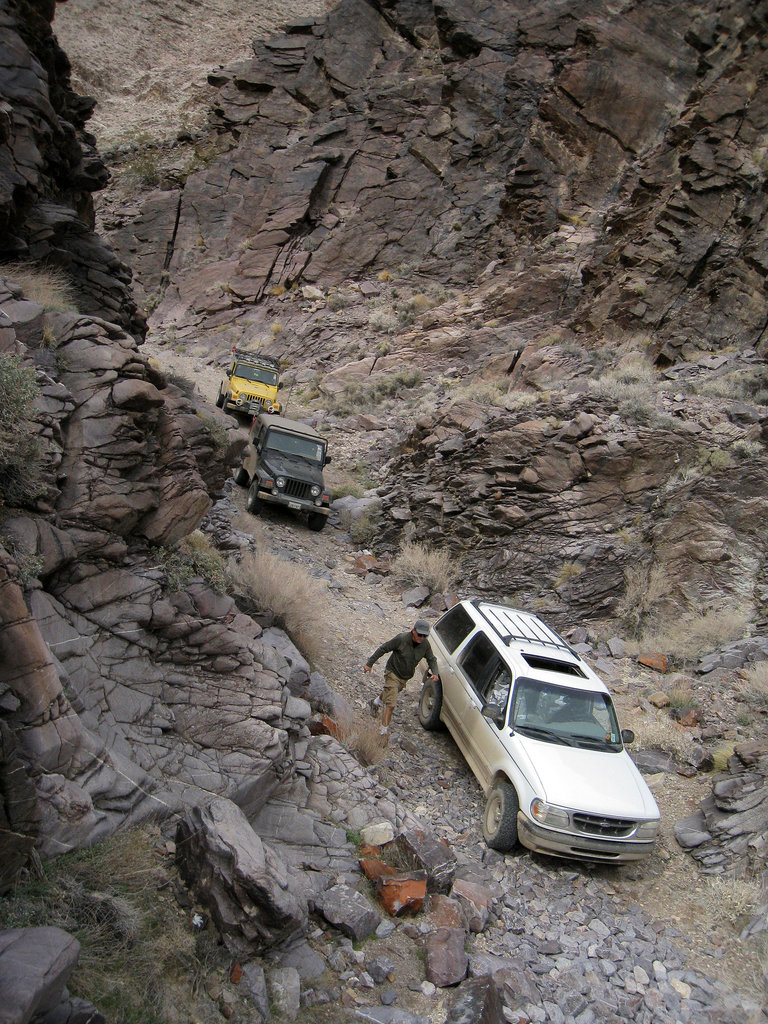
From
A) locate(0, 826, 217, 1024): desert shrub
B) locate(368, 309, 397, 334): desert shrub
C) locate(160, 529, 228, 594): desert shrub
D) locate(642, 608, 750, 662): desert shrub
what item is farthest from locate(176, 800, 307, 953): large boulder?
locate(368, 309, 397, 334): desert shrub

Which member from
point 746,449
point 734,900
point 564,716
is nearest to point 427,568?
point 746,449

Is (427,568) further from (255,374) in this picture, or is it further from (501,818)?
(255,374)

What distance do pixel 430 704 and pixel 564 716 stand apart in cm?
182

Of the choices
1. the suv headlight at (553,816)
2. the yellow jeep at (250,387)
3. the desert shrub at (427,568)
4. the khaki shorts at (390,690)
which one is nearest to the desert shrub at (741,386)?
the desert shrub at (427,568)

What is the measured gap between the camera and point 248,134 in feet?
119

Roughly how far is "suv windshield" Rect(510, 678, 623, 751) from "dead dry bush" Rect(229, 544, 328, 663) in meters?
2.84

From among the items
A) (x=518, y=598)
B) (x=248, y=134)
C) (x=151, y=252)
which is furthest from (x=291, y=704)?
(x=248, y=134)

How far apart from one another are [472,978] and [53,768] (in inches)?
114

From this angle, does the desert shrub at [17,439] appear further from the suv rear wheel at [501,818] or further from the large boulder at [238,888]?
the suv rear wheel at [501,818]

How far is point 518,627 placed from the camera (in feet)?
25.8

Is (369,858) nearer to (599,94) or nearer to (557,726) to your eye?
(557,726)

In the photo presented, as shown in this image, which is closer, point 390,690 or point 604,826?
point 604,826

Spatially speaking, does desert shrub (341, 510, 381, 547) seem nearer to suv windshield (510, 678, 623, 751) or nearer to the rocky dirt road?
the rocky dirt road

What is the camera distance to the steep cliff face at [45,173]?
9.30 meters
